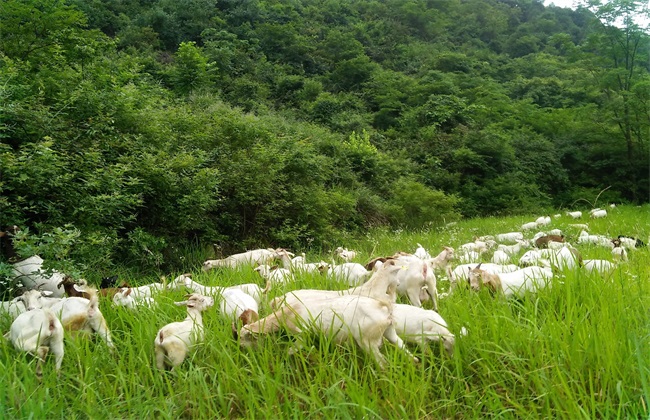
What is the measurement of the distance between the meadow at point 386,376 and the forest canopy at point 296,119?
2133mm

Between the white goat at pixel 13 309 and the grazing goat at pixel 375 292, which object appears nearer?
the grazing goat at pixel 375 292

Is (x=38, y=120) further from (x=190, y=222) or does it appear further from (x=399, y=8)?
(x=399, y=8)

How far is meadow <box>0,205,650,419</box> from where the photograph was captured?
74.2 inches

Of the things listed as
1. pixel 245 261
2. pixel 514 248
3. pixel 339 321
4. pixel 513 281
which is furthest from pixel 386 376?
pixel 514 248

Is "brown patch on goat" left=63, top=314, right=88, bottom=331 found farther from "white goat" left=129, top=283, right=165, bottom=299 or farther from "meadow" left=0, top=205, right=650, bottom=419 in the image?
"white goat" left=129, top=283, right=165, bottom=299

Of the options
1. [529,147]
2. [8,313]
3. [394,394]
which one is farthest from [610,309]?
[529,147]

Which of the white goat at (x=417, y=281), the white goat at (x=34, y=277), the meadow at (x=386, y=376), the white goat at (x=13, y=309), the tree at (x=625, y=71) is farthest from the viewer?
the tree at (x=625, y=71)

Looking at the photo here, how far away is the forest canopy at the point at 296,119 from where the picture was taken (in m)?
7.15

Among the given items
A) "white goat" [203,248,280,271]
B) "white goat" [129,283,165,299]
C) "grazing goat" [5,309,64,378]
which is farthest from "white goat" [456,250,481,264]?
"grazing goat" [5,309,64,378]

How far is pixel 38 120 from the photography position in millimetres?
6812

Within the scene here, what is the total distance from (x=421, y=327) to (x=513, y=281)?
1172mm

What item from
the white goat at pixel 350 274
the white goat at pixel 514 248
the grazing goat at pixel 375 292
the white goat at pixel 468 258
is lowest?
the white goat at pixel 514 248

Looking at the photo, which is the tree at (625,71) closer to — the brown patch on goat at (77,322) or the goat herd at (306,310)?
the goat herd at (306,310)

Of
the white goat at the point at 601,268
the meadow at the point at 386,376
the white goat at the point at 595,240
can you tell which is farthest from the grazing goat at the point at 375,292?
the white goat at the point at 595,240
